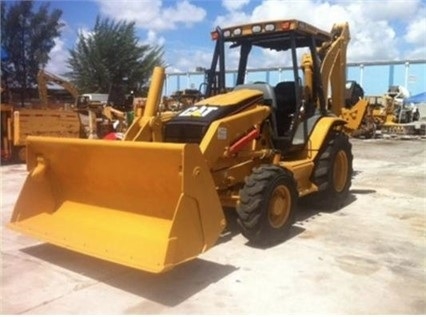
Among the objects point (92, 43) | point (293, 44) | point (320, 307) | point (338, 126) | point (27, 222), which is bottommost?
point (320, 307)

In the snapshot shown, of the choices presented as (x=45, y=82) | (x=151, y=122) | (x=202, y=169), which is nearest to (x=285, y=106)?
(x=151, y=122)

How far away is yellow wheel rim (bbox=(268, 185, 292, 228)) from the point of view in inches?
205

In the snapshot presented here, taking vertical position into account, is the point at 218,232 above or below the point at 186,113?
below

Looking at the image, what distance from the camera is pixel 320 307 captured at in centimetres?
383

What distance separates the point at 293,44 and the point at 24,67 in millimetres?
24109

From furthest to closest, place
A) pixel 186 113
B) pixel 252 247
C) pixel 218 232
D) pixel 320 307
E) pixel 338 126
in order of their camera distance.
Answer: pixel 338 126 → pixel 186 113 → pixel 252 247 → pixel 218 232 → pixel 320 307

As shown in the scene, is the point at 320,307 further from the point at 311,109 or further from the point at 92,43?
the point at 92,43

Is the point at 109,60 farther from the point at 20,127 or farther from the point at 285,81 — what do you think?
the point at 285,81

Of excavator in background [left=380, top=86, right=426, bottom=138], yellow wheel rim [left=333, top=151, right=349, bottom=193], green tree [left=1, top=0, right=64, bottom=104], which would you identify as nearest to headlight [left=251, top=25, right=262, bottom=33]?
yellow wheel rim [left=333, top=151, right=349, bottom=193]

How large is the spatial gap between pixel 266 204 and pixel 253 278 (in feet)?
2.92

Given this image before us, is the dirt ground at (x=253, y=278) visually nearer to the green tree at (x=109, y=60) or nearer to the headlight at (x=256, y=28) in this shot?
the headlight at (x=256, y=28)

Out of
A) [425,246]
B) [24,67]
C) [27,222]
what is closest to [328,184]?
[425,246]

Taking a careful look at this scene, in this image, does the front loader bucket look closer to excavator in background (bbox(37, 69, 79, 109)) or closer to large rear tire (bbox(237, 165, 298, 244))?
large rear tire (bbox(237, 165, 298, 244))

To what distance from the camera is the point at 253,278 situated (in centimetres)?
438
